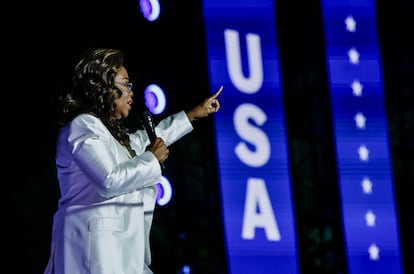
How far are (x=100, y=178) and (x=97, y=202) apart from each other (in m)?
0.11

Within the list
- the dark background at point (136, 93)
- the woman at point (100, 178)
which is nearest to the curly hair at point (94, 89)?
A: the woman at point (100, 178)

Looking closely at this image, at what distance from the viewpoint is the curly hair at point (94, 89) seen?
2.57 metres

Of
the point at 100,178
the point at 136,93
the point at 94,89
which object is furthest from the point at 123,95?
the point at 136,93

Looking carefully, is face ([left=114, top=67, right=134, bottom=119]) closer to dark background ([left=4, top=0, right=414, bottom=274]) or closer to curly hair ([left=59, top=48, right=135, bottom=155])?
curly hair ([left=59, top=48, right=135, bottom=155])

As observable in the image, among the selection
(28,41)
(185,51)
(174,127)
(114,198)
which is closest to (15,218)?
(28,41)

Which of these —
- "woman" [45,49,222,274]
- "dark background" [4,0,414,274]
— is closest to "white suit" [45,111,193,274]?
"woman" [45,49,222,274]

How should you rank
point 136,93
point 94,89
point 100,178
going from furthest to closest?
1. point 136,93
2. point 94,89
3. point 100,178

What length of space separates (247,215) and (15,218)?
4.59 ft

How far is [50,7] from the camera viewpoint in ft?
Answer: 17.0

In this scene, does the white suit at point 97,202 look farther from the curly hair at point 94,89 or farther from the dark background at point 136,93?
the dark background at point 136,93

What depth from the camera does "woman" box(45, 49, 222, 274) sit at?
8.09 ft

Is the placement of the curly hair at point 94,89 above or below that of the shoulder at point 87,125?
above

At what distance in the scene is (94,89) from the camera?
2.58 m

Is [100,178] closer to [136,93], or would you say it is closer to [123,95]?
[123,95]
